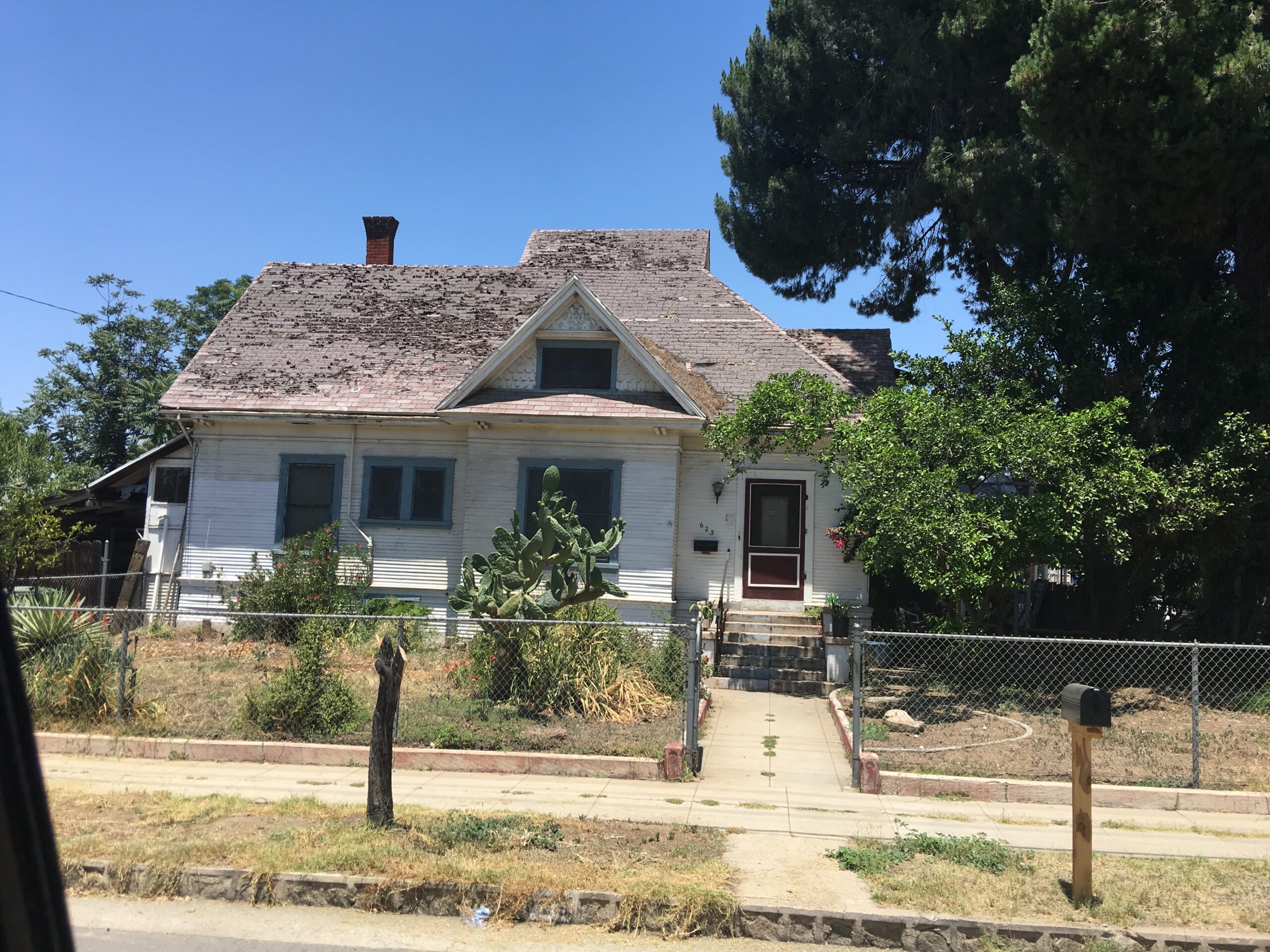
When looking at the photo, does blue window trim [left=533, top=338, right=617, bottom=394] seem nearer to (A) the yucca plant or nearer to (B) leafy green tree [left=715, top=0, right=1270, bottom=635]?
(B) leafy green tree [left=715, top=0, right=1270, bottom=635]

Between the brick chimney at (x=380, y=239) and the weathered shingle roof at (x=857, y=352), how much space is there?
9964 mm

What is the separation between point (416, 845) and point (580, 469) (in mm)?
10483

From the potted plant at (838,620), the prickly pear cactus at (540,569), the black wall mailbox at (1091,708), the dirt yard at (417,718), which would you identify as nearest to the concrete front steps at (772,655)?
the potted plant at (838,620)

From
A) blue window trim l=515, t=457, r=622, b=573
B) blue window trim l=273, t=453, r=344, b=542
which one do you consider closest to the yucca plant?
blue window trim l=273, t=453, r=344, b=542

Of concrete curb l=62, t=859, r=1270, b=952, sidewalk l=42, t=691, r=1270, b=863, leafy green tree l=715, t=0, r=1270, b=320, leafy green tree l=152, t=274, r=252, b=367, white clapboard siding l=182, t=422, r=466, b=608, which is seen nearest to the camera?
concrete curb l=62, t=859, r=1270, b=952

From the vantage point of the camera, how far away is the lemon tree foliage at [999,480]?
11.8 meters

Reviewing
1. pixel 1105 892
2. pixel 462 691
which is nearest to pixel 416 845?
pixel 1105 892

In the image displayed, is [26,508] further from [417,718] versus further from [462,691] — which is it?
[417,718]

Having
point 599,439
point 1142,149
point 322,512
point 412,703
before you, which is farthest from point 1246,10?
point 322,512

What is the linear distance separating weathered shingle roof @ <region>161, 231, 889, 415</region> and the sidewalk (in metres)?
8.70

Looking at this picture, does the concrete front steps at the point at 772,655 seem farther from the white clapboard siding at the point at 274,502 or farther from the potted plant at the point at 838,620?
the white clapboard siding at the point at 274,502

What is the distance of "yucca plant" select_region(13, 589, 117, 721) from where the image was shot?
33.6 ft

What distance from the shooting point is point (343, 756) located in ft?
31.6

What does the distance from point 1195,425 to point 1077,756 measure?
8.90m
